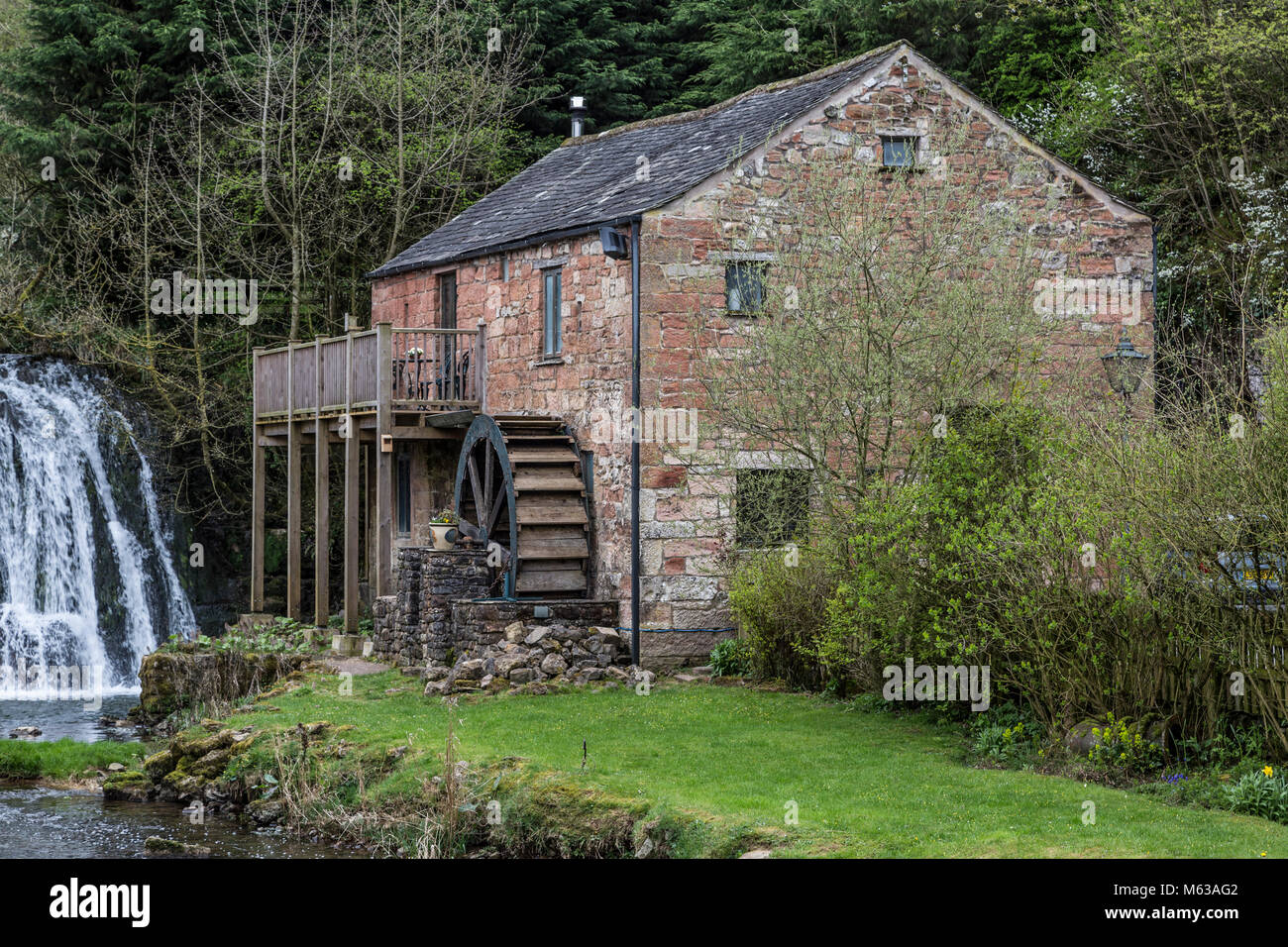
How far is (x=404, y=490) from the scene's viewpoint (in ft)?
80.2

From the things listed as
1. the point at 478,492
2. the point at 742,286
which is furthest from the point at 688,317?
the point at 478,492

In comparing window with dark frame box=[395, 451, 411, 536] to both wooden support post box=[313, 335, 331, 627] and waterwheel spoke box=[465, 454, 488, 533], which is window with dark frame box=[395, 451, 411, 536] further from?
waterwheel spoke box=[465, 454, 488, 533]

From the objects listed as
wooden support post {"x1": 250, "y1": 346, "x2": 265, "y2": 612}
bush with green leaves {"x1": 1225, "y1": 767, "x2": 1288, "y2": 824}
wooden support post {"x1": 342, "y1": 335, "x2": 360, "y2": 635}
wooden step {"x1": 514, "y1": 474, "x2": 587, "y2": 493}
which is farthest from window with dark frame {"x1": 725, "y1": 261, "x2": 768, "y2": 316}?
wooden support post {"x1": 250, "y1": 346, "x2": 265, "y2": 612}

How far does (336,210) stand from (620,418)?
1308 cm

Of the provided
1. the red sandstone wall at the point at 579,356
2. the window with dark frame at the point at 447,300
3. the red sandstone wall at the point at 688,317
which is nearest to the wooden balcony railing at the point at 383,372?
the red sandstone wall at the point at 579,356

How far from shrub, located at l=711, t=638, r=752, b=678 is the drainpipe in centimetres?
98

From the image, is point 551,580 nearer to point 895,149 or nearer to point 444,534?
point 444,534

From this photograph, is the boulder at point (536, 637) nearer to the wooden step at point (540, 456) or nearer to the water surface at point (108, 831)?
the wooden step at point (540, 456)

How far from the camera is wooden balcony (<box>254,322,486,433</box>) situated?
2030 cm

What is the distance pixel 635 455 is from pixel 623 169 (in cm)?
555

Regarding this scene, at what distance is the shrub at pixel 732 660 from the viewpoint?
16.9 metres

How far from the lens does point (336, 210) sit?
95.1 feet

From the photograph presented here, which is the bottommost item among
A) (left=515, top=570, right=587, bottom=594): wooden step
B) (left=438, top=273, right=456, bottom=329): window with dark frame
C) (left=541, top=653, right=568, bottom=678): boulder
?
(left=541, top=653, right=568, bottom=678): boulder

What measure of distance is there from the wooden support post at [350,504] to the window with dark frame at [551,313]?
2899 mm
